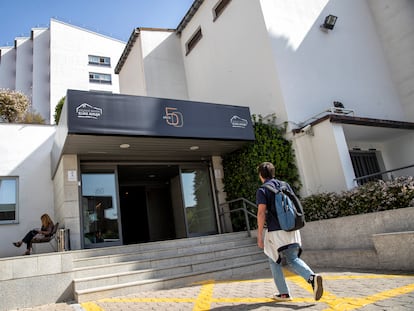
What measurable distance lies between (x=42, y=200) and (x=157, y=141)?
4515 mm

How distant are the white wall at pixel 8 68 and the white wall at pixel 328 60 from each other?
30.3m

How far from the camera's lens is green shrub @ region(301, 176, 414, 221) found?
557cm

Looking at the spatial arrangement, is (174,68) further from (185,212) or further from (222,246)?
(222,246)

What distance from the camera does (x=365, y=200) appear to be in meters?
6.12

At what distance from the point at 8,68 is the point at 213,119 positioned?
31.7 m

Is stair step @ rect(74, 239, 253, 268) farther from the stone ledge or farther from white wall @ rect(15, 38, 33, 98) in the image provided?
white wall @ rect(15, 38, 33, 98)

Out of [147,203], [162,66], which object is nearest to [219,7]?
[162,66]

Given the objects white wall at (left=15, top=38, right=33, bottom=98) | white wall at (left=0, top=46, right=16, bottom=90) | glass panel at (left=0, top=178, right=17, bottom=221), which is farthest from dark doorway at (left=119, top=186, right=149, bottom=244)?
white wall at (left=0, top=46, right=16, bottom=90)

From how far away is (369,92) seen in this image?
34.7 ft

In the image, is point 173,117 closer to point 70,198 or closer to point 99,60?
point 70,198

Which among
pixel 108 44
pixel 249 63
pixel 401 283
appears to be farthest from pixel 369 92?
pixel 108 44

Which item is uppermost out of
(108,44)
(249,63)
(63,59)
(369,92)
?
(108,44)

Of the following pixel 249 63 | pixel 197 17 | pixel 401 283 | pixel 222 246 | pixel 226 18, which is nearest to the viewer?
pixel 401 283

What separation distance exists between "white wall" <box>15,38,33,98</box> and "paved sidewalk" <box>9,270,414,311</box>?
96.9 ft
